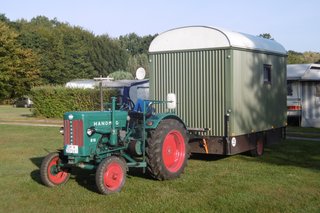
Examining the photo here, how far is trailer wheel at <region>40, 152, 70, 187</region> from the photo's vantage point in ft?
25.3

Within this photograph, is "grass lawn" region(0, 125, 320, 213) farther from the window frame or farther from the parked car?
the parked car

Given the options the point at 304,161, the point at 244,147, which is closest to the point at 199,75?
the point at 244,147

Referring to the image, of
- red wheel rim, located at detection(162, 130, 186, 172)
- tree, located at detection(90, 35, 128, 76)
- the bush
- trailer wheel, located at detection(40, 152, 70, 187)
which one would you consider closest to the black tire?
red wheel rim, located at detection(162, 130, 186, 172)

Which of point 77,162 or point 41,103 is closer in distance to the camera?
point 77,162

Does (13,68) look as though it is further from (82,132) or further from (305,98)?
(82,132)

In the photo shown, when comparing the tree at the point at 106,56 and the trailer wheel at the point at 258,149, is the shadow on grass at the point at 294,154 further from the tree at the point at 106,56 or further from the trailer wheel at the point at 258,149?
the tree at the point at 106,56

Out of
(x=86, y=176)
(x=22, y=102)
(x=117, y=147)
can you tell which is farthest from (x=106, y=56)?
(x=117, y=147)

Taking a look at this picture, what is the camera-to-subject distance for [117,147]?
7969 millimetres

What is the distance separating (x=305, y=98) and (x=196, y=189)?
13928mm

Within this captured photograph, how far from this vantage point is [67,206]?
6.56 meters

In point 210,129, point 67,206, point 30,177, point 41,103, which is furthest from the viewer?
point 41,103

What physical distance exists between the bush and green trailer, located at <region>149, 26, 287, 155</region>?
561 inches

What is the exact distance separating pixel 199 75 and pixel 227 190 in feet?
11.3

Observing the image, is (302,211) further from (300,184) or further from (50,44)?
(50,44)
